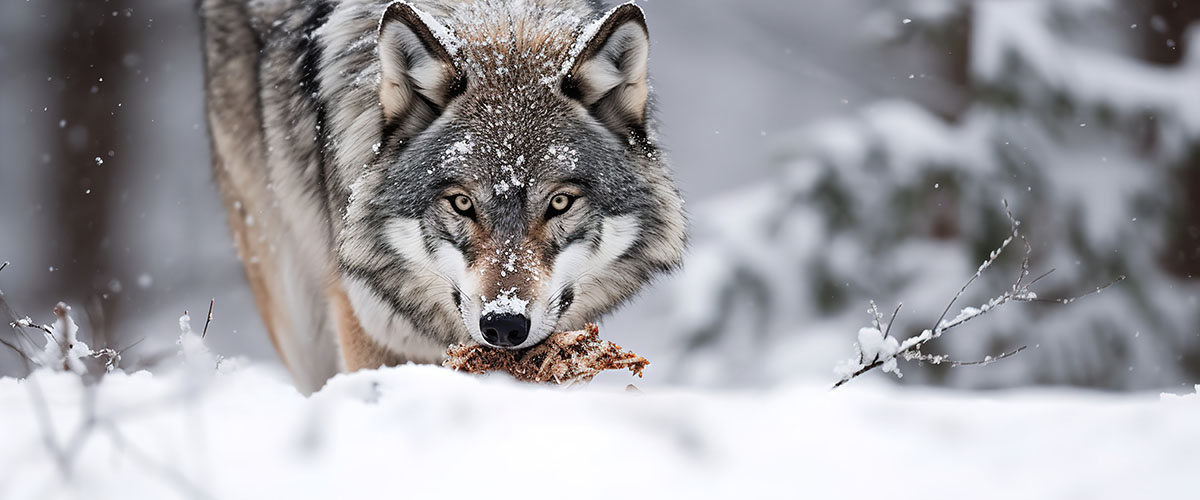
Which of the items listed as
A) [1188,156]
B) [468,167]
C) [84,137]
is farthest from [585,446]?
[84,137]

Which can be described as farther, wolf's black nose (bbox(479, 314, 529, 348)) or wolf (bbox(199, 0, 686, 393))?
wolf (bbox(199, 0, 686, 393))

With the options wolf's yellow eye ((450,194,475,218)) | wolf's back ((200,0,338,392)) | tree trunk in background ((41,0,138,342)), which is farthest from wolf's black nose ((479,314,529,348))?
tree trunk in background ((41,0,138,342))

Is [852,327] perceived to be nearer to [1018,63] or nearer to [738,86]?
[1018,63]

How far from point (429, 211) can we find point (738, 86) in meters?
9.51

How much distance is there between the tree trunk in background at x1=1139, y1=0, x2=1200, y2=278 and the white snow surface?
6277 millimetres

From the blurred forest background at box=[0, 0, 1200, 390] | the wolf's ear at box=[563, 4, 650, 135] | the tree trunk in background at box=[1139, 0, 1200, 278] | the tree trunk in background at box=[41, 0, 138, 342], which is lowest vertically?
the tree trunk in background at box=[41, 0, 138, 342]

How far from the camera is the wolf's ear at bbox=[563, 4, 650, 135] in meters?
2.86

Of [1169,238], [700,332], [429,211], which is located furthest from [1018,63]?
[429,211]

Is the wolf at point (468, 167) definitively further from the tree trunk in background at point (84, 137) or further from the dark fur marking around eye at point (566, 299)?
the tree trunk in background at point (84, 137)

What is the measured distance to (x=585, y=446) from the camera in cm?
141

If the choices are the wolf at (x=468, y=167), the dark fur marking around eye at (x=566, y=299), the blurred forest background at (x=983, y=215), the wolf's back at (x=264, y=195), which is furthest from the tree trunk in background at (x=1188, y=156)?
the wolf's back at (x=264, y=195)

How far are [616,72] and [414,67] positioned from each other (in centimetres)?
67

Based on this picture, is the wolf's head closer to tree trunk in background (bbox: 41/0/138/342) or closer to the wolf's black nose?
the wolf's black nose

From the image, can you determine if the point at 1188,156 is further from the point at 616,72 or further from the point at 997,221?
the point at 616,72
